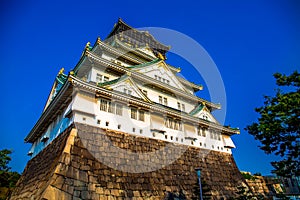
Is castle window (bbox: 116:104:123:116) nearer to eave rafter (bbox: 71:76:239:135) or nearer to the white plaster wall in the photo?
the white plaster wall

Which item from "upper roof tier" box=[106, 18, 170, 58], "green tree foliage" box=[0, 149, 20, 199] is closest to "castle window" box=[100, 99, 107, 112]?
"upper roof tier" box=[106, 18, 170, 58]

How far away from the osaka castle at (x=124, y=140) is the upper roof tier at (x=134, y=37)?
424 cm

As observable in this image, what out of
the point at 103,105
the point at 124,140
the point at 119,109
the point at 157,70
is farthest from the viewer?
the point at 157,70

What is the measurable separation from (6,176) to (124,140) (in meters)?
23.7

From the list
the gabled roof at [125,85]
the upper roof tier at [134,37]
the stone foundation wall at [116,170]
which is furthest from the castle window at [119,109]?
the upper roof tier at [134,37]

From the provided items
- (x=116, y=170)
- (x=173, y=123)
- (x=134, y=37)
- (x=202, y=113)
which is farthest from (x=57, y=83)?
(x=202, y=113)

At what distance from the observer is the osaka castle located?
1083cm

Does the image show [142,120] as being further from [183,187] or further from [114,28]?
[114,28]

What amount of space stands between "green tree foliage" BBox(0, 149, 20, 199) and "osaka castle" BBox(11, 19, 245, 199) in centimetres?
896

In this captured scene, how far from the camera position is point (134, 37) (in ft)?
90.3

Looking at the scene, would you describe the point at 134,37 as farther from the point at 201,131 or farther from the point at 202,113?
the point at 201,131

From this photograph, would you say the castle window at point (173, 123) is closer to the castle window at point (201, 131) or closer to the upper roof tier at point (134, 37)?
the castle window at point (201, 131)

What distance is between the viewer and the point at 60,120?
1470cm

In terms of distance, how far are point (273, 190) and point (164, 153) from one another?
53.3 feet
